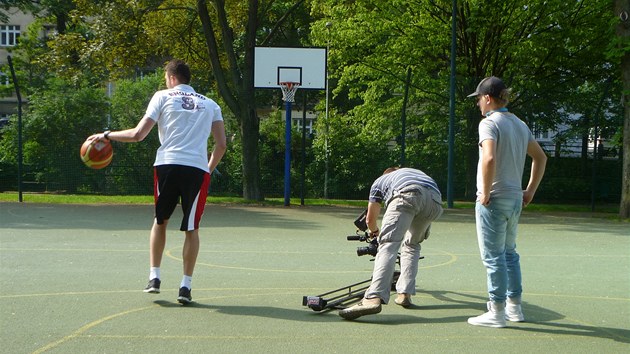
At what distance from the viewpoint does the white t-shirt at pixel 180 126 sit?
271 inches

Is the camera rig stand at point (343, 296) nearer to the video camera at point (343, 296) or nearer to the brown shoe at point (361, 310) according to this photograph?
the video camera at point (343, 296)

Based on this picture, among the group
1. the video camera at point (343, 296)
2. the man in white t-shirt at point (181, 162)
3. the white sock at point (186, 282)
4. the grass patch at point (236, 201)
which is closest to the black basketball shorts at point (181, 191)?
the man in white t-shirt at point (181, 162)

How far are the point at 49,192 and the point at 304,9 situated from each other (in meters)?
19.2

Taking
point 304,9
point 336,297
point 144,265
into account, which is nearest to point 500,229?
point 336,297

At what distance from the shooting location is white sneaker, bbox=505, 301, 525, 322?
21.2 feet

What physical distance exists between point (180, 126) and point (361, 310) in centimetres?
222

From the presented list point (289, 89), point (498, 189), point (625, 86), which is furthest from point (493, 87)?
point (289, 89)

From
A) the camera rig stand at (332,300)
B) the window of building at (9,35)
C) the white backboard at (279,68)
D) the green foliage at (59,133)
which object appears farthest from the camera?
the window of building at (9,35)

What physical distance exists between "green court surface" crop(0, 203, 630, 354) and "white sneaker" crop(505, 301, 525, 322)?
11cm

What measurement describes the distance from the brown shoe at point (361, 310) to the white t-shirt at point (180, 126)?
70.7 inches


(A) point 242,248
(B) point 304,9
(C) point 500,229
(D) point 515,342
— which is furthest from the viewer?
(B) point 304,9

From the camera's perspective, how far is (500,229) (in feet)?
20.4

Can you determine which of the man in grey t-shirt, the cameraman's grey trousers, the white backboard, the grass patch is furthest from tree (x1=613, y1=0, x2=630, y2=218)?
the man in grey t-shirt

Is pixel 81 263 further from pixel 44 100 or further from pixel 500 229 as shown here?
pixel 44 100
